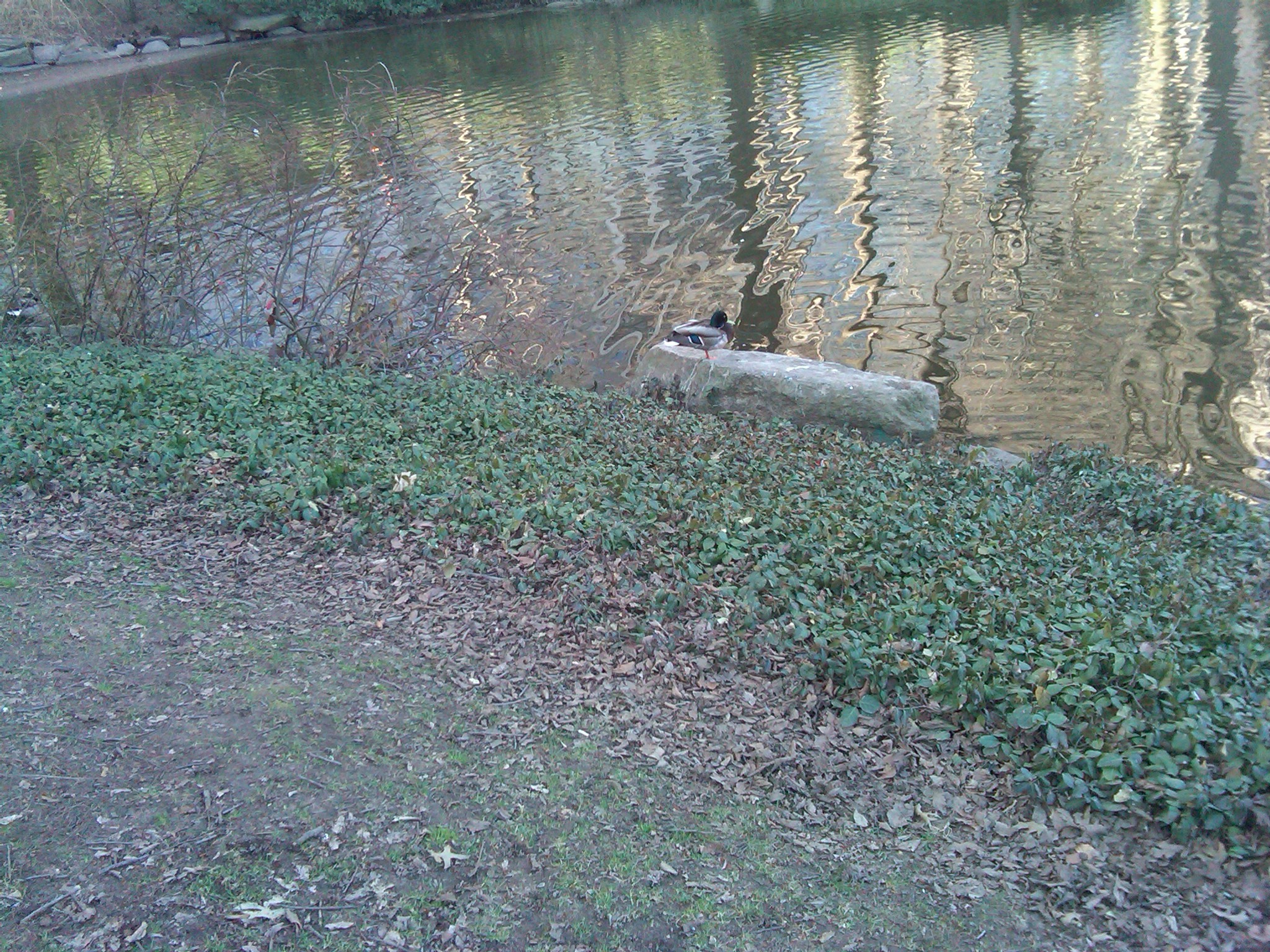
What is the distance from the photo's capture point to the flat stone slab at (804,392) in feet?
30.9

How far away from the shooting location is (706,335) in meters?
10.6

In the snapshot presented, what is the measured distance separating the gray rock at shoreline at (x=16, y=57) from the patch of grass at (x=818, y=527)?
128 ft

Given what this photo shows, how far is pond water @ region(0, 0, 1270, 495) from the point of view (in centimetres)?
1078

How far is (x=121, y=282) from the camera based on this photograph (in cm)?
1096

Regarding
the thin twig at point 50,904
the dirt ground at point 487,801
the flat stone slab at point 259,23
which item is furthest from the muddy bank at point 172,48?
the thin twig at point 50,904

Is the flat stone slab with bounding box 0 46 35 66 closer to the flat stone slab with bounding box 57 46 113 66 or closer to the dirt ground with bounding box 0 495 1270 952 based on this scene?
the flat stone slab with bounding box 57 46 113 66

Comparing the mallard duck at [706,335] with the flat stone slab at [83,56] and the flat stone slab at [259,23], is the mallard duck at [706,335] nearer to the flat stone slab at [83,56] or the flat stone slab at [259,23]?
the flat stone slab at [83,56]

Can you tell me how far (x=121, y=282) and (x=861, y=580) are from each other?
28.6 feet

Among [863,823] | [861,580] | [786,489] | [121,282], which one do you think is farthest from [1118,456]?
[121,282]

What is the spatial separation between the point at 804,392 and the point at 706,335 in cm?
141

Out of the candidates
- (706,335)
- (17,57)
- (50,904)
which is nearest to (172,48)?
(17,57)

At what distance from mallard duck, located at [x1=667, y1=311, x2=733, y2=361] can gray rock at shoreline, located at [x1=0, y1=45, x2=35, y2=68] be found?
4087 cm

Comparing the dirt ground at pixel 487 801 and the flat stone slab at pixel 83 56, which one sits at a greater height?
the flat stone slab at pixel 83 56

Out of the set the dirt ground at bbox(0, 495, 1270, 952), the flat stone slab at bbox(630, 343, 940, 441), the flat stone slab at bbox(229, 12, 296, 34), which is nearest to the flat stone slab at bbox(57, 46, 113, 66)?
the flat stone slab at bbox(229, 12, 296, 34)
